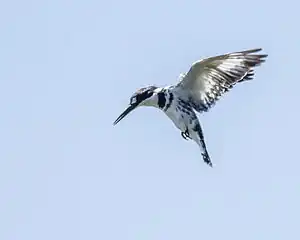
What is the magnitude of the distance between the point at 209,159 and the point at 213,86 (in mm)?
1178

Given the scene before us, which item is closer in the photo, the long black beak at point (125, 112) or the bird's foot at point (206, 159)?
the bird's foot at point (206, 159)

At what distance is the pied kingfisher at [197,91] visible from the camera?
126ft

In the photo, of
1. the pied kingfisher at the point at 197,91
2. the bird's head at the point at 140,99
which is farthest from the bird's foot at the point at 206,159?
the bird's head at the point at 140,99

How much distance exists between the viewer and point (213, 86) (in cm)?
3891

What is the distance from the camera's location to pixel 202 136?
3881 centimetres

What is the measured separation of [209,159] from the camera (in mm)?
38531

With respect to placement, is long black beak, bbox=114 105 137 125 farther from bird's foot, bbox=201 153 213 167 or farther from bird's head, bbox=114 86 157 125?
bird's foot, bbox=201 153 213 167

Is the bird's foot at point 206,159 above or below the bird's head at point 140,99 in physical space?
below

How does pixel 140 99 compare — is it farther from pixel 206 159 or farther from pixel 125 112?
pixel 206 159

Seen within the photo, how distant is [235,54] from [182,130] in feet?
4.69

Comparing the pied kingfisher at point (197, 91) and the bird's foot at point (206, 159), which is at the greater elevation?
the pied kingfisher at point (197, 91)

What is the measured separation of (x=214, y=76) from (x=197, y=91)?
0.35 metres

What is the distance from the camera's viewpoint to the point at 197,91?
38844 millimetres

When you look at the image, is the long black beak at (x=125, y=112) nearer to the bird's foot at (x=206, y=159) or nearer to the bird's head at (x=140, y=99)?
the bird's head at (x=140, y=99)
